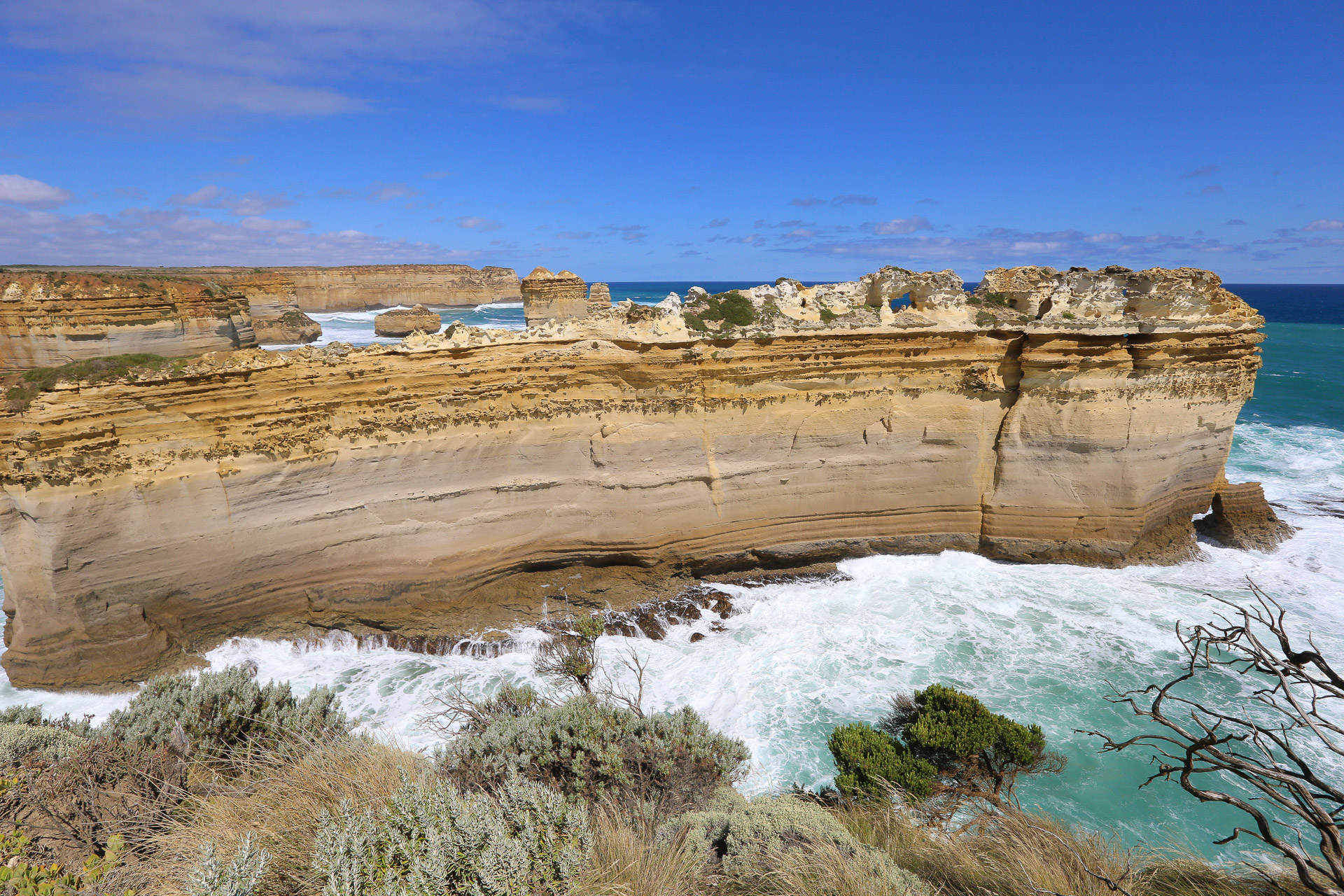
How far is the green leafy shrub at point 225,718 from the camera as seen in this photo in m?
5.67

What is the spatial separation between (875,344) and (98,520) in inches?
475

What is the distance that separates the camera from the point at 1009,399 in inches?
461

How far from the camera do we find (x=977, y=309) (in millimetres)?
11469

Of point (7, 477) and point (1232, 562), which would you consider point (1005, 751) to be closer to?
point (1232, 562)

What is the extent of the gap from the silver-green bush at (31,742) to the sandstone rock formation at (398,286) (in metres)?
48.9

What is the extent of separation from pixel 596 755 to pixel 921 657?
6125 mm

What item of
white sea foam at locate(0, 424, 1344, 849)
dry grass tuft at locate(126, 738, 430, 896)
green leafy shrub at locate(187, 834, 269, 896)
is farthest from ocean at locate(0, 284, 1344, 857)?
green leafy shrub at locate(187, 834, 269, 896)

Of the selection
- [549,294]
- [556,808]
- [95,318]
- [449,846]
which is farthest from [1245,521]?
[95,318]

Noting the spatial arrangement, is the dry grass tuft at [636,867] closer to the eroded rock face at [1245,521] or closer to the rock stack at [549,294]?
the eroded rock face at [1245,521]

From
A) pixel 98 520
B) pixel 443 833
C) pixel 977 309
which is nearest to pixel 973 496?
pixel 977 309

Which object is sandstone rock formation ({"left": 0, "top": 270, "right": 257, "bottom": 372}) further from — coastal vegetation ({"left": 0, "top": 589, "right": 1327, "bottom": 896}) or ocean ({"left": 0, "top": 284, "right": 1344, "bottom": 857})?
coastal vegetation ({"left": 0, "top": 589, "right": 1327, "bottom": 896})

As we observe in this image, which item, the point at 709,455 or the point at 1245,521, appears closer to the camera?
the point at 709,455

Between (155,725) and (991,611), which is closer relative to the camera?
(155,725)

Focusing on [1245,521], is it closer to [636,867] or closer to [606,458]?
[606,458]
